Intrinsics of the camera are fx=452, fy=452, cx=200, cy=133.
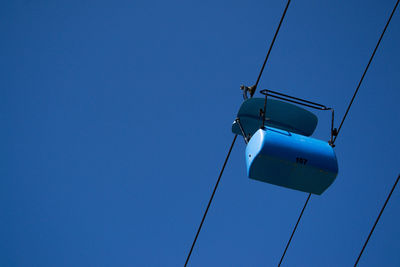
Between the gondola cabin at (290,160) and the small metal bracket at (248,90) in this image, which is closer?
the gondola cabin at (290,160)

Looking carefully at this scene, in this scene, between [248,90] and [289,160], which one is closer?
[289,160]

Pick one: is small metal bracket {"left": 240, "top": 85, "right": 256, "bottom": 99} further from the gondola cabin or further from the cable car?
the gondola cabin

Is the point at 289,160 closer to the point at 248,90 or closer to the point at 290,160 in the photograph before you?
the point at 290,160

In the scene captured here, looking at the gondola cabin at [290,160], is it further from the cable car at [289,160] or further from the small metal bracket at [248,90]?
the small metal bracket at [248,90]

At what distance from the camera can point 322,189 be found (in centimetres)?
482

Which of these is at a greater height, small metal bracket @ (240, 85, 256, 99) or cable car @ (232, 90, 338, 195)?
small metal bracket @ (240, 85, 256, 99)

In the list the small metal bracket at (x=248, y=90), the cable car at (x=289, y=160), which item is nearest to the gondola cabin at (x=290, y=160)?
the cable car at (x=289, y=160)

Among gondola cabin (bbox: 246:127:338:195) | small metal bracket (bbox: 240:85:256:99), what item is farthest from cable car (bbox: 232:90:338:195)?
small metal bracket (bbox: 240:85:256:99)

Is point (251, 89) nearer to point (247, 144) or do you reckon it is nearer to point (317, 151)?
point (247, 144)

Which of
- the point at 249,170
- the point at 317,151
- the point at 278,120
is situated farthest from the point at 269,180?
the point at 278,120

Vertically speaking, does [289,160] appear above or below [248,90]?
below

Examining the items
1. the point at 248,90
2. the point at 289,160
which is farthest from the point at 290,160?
the point at 248,90

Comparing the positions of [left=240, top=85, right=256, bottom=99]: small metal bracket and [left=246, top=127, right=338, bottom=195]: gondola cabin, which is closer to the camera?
[left=246, top=127, right=338, bottom=195]: gondola cabin

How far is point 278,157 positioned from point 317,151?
0.47m
